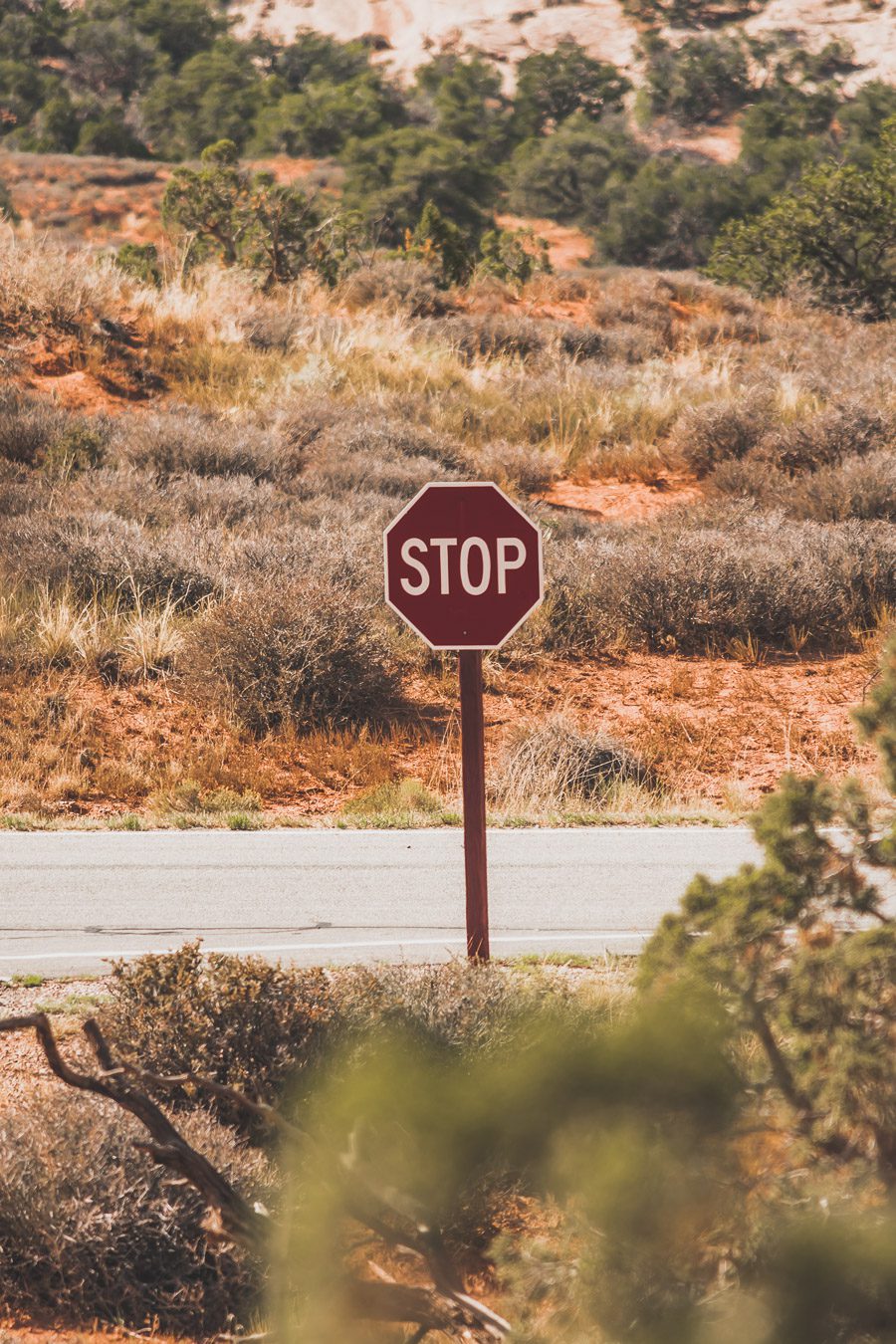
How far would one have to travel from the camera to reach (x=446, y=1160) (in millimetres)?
2027

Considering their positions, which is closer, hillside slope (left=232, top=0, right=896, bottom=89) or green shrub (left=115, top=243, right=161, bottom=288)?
green shrub (left=115, top=243, right=161, bottom=288)

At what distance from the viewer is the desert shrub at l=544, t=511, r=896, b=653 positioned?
13.6 meters

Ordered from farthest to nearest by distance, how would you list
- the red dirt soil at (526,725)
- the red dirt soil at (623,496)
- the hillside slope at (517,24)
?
the hillside slope at (517,24) → the red dirt soil at (623,496) → the red dirt soil at (526,725)

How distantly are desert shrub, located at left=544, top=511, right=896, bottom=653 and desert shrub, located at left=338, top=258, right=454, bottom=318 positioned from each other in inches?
499

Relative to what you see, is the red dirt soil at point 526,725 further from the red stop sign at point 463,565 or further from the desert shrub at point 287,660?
the red stop sign at point 463,565

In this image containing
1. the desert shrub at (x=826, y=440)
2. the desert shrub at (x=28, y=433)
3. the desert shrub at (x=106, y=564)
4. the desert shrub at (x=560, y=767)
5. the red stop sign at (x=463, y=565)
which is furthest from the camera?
the desert shrub at (x=826, y=440)

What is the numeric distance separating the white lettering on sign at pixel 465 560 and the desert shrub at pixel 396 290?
807 inches

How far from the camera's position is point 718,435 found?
1936 centimetres

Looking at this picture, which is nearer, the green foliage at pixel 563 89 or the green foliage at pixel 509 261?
the green foliage at pixel 509 261

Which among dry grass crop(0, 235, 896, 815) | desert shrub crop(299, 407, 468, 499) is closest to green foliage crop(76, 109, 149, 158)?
dry grass crop(0, 235, 896, 815)

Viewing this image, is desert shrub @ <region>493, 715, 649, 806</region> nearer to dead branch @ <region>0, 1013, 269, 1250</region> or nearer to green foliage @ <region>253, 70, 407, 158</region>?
dead branch @ <region>0, 1013, 269, 1250</region>

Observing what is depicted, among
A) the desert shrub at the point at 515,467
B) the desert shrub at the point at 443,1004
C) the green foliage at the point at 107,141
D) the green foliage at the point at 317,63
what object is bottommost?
the green foliage at the point at 107,141

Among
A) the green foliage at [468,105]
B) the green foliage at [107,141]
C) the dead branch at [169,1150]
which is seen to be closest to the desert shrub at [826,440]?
the dead branch at [169,1150]

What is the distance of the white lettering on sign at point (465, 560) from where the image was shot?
5.37 m
